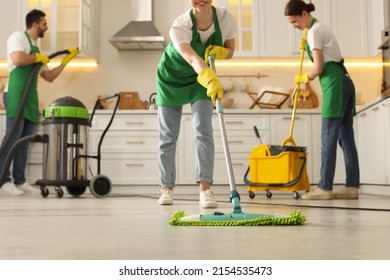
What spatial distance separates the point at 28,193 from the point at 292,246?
12.7ft

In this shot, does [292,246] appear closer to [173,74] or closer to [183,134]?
[173,74]

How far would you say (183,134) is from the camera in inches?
197

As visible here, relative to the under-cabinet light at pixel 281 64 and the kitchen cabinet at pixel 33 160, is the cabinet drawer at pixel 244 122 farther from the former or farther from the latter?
the kitchen cabinet at pixel 33 160

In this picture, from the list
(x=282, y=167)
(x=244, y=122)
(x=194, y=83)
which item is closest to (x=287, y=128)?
(x=244, y=122)

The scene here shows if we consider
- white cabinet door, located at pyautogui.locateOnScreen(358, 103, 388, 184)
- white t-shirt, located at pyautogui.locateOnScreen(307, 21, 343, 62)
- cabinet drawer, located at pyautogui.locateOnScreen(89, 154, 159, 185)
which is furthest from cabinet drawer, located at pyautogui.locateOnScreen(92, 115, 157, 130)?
white t-shirt, located at pyautogui.locateOnScreen(307, 21, 343, 62)

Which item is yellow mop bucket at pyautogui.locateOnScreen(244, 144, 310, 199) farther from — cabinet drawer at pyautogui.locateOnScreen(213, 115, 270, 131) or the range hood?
the range hood

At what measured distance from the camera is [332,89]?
344 centimetres

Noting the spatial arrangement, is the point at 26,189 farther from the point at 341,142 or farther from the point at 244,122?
the point at 341,142

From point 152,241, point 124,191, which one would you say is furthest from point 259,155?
point 152,241

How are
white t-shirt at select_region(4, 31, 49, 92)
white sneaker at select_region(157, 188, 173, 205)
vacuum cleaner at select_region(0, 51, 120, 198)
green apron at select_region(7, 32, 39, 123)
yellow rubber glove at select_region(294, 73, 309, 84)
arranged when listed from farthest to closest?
green apron at select_region(7, 32, 39, 123), white t-shirt at select_region(4, 31, 49, 92), vacuum cleaner at select_region(0, 51, 120, 198), yellow rubber glove at select_region(294, 73, 309, 84), white sneaker at select_region(157, 188, 173, 205)

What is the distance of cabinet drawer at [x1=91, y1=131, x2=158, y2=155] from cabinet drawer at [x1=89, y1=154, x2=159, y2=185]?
0.18ft

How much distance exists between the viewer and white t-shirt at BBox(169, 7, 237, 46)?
2.34m

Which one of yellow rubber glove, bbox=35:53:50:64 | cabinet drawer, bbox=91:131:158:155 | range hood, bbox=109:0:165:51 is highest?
range hood, bbox=109:0:165:51

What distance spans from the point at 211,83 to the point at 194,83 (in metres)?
0.75
